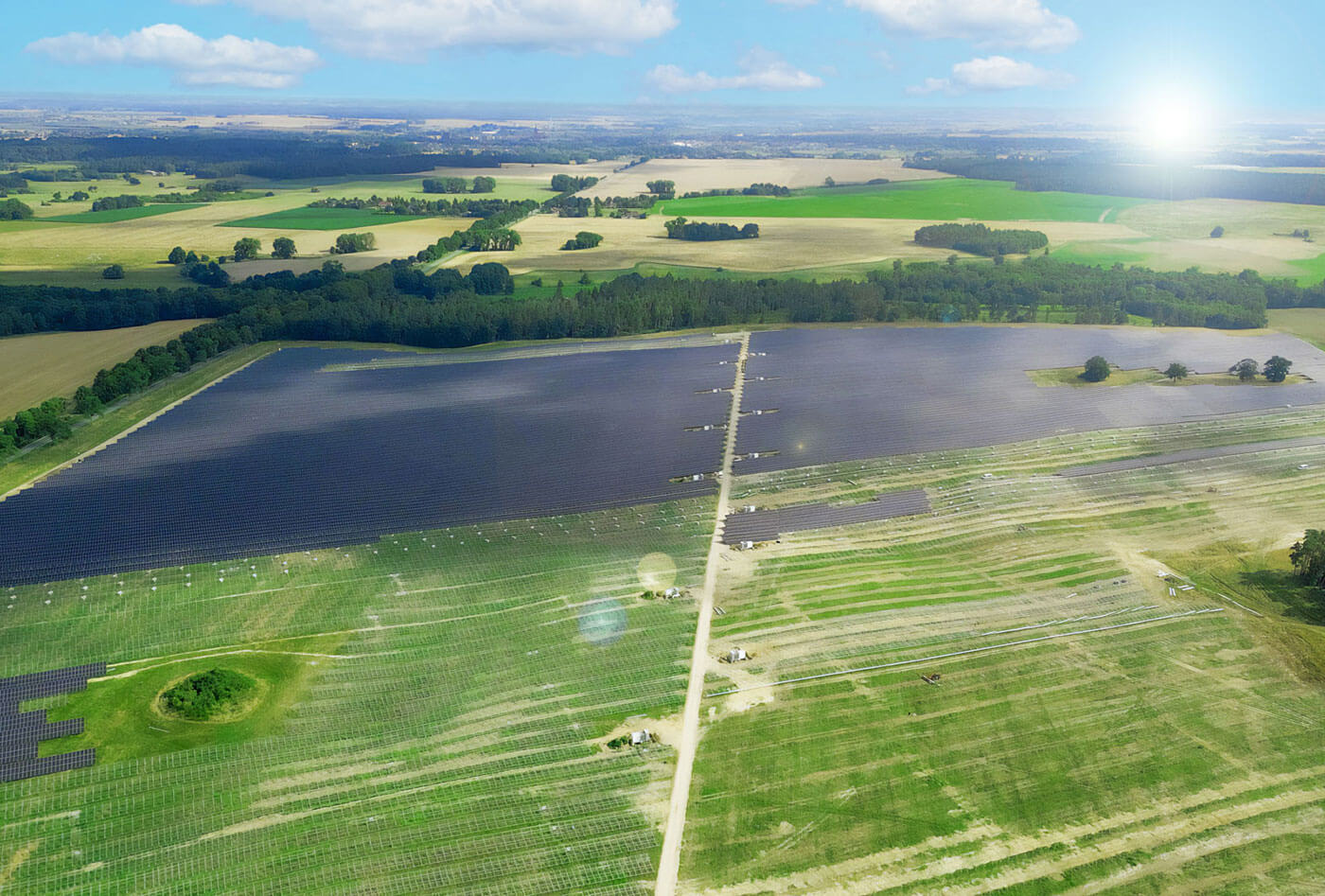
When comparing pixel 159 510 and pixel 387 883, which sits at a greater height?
pixel 159 510

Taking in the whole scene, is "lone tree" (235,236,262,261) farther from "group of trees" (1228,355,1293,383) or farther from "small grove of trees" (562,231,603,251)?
"group of trees" (1228,355,1293,383)

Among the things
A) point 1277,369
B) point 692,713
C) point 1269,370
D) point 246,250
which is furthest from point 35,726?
point 246,250

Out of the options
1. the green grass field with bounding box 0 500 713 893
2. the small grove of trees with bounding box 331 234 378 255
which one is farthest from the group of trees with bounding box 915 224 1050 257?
the green grass field with bounding box 0 500 713 893

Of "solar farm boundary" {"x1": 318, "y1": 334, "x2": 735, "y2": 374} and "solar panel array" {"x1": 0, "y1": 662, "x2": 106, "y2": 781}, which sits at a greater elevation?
"solar farm boundary" {"x1": 318, "y1": 334, "x2": 735, "y2": 374}

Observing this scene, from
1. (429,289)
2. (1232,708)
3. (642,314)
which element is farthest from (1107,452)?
(429,289)

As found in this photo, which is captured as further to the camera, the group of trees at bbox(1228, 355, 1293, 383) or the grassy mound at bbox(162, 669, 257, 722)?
the group of trees at bbox(1228, 355, 1293, 383)

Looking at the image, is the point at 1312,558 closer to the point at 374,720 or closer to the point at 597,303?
the point at 374,720

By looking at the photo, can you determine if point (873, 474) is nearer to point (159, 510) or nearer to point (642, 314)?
point (642, 314)
